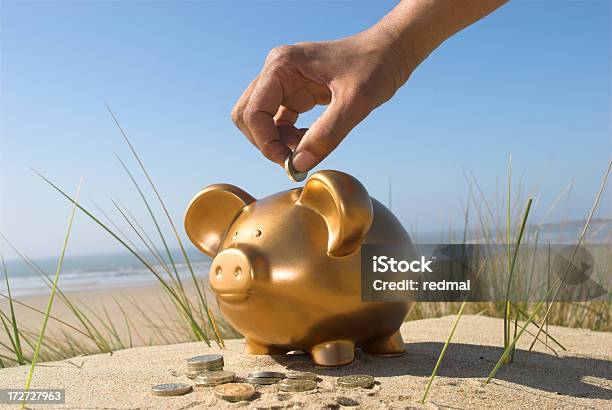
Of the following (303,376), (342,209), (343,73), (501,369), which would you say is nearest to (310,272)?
(342,209)

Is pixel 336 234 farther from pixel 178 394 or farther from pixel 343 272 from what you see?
pixel 178 394

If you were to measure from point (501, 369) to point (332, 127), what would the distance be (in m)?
1.14

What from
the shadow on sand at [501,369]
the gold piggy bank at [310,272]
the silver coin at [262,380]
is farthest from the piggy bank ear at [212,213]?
the silver coin at [262,380]

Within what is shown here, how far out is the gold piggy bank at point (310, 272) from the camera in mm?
2006

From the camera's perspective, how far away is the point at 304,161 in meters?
2.09

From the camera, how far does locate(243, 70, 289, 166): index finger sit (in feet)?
7.18

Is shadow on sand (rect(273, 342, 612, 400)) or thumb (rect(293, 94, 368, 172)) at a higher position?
thumb (rect(293, 94, 368, 172))

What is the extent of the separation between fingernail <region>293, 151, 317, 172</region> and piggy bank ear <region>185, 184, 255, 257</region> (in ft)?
1.29

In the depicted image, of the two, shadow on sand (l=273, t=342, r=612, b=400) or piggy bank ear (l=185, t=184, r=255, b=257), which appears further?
piggy bank ear (l=185, t=184, r=255, b=257)

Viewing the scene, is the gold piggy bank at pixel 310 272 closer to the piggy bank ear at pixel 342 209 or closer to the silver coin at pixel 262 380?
the piggy bank ear at pixel 342 209

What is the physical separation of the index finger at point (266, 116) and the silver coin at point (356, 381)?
0.85 meters

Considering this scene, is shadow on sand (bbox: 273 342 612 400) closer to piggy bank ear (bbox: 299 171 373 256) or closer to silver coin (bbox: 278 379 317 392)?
silver coin (bbox: 278 379 317 392)

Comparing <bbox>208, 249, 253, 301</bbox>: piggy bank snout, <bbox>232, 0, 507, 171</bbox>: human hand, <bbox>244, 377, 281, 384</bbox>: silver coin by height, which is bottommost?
<bbox>244, 377, 281, 384</bbox>: silver coin

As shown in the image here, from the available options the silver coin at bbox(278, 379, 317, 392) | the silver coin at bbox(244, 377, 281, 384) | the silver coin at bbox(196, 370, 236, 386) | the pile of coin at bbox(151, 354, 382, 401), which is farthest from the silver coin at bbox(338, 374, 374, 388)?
the silver coin at bbox(196, 370, 236, 386)
